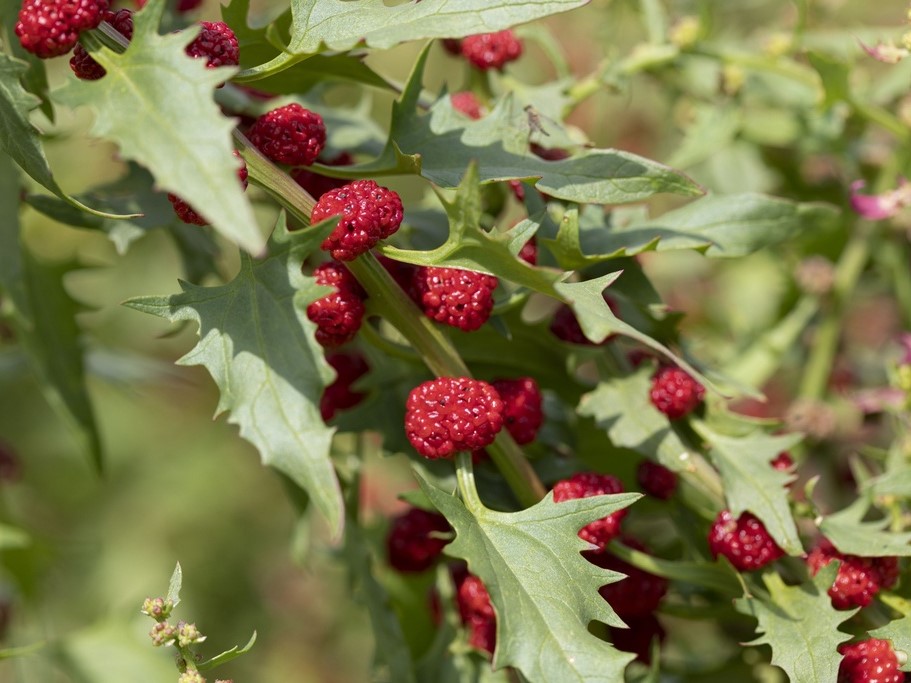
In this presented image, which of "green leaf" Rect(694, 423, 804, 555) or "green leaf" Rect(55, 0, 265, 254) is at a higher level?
"green leaf" Rect(55, 0, 265, 254)

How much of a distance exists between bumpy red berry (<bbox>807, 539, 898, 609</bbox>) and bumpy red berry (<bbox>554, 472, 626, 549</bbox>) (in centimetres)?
22

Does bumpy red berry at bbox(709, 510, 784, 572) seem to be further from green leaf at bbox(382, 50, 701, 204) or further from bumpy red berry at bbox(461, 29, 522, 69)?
bumpy red berry at bbox(461, 29, 522, 69)

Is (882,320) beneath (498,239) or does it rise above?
beneath

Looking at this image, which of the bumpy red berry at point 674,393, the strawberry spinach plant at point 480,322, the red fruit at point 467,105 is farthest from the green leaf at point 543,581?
the red fruit at point 467,105

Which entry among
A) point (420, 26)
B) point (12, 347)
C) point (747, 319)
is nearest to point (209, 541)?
point (12, 347)

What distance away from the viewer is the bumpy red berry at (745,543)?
109cm

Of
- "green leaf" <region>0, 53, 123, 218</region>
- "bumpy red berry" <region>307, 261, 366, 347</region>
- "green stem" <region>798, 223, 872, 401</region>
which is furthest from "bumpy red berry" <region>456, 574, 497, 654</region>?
"green stem" <region>798, 223, 872, 401</region>

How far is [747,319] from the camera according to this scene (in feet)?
7.19

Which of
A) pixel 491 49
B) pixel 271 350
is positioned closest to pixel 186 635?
pixel 271 350

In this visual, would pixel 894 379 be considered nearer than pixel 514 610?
No

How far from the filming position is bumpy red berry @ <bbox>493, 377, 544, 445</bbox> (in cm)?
113

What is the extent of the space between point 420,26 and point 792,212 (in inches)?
23.1

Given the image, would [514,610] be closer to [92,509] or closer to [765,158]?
[765,158]

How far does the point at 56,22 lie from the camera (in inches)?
35.7
